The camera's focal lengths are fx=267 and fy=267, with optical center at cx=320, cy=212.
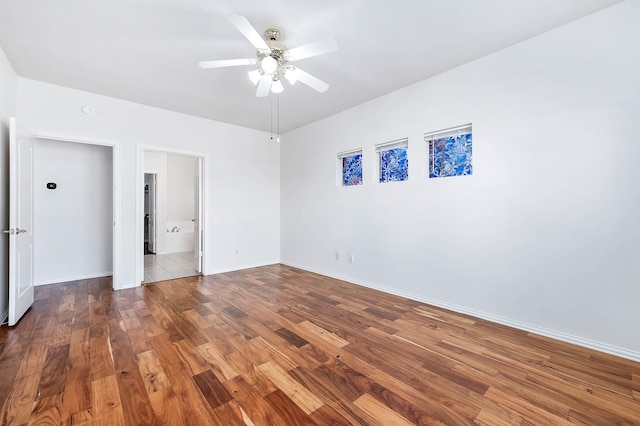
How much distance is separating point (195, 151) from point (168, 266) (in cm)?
252

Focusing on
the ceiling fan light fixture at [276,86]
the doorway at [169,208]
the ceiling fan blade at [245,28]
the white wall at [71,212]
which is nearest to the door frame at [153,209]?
the doorway at [169,208]

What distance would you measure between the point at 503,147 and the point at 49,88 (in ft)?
18.0

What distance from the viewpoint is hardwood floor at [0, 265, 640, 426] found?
1.56m

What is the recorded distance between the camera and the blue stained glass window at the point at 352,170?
430 cm

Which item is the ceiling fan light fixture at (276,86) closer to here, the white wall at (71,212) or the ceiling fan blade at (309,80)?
the ceiling fan blade at (309,80)

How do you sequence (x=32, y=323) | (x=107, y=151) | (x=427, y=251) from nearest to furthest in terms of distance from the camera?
1. (x=32, y=323)
2. (x=427, y=251)
3. (x=107, y=151)

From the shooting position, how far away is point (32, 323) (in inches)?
107

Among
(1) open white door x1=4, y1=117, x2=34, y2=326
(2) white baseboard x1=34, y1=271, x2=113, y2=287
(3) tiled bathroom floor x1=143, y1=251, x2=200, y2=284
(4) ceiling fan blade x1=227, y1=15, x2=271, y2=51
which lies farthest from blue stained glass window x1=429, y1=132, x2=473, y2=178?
(2) white baseboard x1=34, y1=271, x2=113, y2=287

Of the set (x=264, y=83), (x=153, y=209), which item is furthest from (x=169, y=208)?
(x=264, y=83)

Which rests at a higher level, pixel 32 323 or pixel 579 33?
pixel 579 33

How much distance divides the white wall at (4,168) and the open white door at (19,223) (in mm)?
137

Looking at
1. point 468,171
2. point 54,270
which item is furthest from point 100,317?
point 468,171

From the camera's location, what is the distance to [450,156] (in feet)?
10.5

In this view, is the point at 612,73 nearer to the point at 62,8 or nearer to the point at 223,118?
the point at 62,8
